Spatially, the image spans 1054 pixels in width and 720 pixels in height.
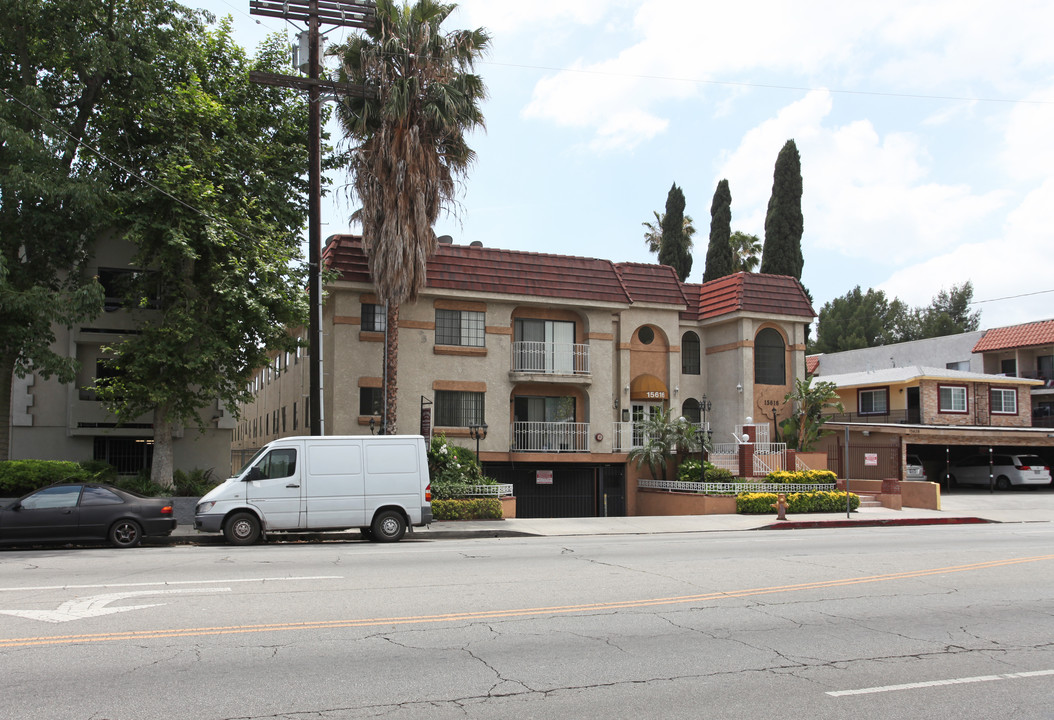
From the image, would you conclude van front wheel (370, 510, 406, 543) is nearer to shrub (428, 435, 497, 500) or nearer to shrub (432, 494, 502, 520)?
shrub (432, 494, 502, 520)

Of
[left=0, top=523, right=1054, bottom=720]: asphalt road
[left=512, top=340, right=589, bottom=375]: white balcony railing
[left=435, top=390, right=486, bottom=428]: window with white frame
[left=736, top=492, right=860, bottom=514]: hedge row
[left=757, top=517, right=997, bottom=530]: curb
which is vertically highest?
[left=512, top=340, right=589, bottom=375]: white balcony railing

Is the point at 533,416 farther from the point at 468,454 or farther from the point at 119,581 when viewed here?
the point at 119,581

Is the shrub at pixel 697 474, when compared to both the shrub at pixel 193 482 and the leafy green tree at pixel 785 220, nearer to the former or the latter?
the shrub at pixel 193 482

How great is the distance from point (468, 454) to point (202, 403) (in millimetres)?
7621

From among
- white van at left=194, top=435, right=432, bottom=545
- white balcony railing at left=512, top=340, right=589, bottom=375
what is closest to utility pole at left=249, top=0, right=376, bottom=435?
white van at left=194, top=435, right=432, bottom=545

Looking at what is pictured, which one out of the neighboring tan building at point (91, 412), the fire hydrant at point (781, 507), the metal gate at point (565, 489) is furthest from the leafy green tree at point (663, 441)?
the neighboring tan building at point (91, 412)

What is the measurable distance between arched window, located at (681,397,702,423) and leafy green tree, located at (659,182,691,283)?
1761cm

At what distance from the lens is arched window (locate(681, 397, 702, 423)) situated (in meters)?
32.7

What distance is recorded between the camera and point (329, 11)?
65.1 ft

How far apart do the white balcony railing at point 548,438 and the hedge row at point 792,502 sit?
563 cm

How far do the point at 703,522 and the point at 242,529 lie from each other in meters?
12.1

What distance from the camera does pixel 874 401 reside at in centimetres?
3997

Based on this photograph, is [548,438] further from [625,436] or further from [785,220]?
[785,220]

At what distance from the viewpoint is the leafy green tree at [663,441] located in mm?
27828
